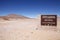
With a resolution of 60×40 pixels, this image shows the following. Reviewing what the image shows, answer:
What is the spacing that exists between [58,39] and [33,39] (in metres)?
0.58

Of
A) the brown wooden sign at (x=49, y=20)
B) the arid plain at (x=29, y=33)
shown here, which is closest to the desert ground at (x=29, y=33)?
the arid plain at (x=29, y=33)

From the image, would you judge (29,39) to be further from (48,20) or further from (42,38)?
(48,20)

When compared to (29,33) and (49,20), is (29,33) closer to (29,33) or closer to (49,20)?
(29,33)

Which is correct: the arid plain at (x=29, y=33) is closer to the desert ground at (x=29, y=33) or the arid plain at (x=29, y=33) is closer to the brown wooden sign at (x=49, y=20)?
the desert ground at (x=29, y=33)

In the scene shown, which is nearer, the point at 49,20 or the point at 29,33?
the point at 29,33

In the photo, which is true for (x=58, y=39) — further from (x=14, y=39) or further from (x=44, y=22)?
(x=44, y=22)

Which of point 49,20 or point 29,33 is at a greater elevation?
point 49,20

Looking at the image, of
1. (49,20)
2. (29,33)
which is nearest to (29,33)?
(29,33)

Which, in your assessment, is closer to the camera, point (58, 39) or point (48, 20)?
point (58, 39)

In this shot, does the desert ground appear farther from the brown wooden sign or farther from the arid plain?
the brown wooden sign

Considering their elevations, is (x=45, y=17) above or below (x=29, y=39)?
above

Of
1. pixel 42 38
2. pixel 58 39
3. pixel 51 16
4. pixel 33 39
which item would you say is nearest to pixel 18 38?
pixel 33 39

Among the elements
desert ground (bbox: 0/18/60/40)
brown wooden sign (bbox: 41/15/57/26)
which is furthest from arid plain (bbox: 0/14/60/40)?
brown wooden sign (bbox: 41/15/57/26)

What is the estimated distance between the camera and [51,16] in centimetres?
501
